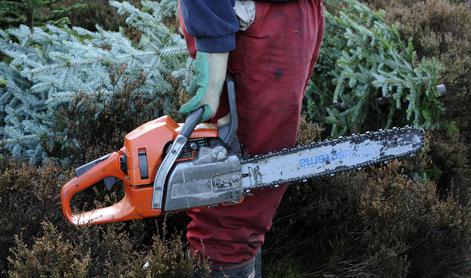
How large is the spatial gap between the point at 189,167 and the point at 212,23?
0.49 m

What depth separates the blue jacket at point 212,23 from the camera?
6.72 feet

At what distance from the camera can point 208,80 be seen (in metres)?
2.12

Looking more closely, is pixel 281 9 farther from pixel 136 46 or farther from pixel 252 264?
pixel 136 46

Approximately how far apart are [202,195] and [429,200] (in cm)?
153

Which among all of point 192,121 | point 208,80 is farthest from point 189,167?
point 208,80

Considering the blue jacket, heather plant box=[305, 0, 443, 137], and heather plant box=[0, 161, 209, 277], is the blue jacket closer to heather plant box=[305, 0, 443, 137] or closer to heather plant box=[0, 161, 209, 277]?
heather plant box=[0, 161, 209, 277]

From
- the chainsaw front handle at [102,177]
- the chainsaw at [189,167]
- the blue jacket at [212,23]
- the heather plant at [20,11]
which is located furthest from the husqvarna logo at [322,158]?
the heather plant at [20,11]

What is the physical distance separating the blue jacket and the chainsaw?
18cm

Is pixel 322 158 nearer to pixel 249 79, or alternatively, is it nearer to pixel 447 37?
pixel 249 79

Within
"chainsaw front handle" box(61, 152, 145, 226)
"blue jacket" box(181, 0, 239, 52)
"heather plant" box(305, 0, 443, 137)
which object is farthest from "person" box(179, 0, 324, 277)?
"heather plant" box(305, 0, 443, 137)

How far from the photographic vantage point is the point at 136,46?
383cm

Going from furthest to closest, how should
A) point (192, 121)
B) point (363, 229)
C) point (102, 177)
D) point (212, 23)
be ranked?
point (363, 229) < point (102, 177) < point (192, 121) < point (212, 23)

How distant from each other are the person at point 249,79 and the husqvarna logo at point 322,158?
92 mm

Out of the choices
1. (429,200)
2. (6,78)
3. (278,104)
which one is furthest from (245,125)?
(6,78)
